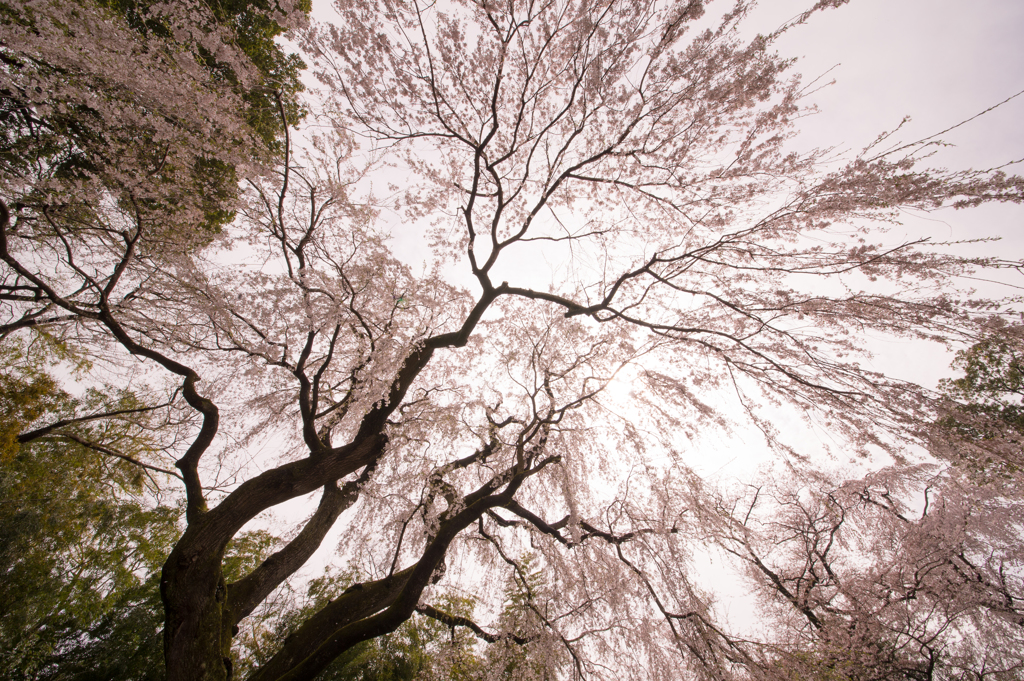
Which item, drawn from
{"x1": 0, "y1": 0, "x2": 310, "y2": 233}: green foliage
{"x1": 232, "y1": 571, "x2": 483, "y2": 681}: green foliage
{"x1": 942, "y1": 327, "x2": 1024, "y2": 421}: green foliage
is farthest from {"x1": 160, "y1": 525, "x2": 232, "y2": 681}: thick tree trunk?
{"x1": 942, "y1": 327, "x2": 1024, "y2": 421}: green foliage

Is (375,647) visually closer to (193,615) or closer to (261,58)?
(193,615)

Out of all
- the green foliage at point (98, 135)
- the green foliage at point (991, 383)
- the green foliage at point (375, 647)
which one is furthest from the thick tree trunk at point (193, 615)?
the green foliage at point (991, 383)

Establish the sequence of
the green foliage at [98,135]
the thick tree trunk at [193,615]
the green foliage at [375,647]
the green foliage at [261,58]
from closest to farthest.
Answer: the thick tree trunk at [193,615] < the green foliage at [98,135] < the green foliage at [261,58] < the green foliage at [375,647]

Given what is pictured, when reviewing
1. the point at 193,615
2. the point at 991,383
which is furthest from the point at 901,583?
the point at 193,615

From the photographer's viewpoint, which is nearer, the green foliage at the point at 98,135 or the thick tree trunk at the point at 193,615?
the thick tree trunk at the point at 193,615

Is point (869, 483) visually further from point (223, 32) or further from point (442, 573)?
point (223, 32)

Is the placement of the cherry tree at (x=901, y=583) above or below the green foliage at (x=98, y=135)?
below

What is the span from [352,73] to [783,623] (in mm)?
15599

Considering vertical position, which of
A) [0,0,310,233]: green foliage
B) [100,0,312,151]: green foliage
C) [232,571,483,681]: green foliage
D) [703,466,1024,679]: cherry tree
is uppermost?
[100,0,312,151]: green foliage

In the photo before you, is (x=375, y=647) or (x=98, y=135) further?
(x=375, y=647)

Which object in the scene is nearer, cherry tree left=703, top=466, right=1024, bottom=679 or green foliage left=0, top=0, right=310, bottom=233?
green foliage left=0, top=0, right=310, bottom=233

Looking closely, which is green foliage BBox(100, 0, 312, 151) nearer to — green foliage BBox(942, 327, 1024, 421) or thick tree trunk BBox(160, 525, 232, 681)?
thick tree trunk BBox(160, 525, 232, 681)

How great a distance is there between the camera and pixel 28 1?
138 inches

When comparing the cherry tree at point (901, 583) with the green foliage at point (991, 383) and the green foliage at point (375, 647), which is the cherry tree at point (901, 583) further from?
the green foliage at point (375, 647)
